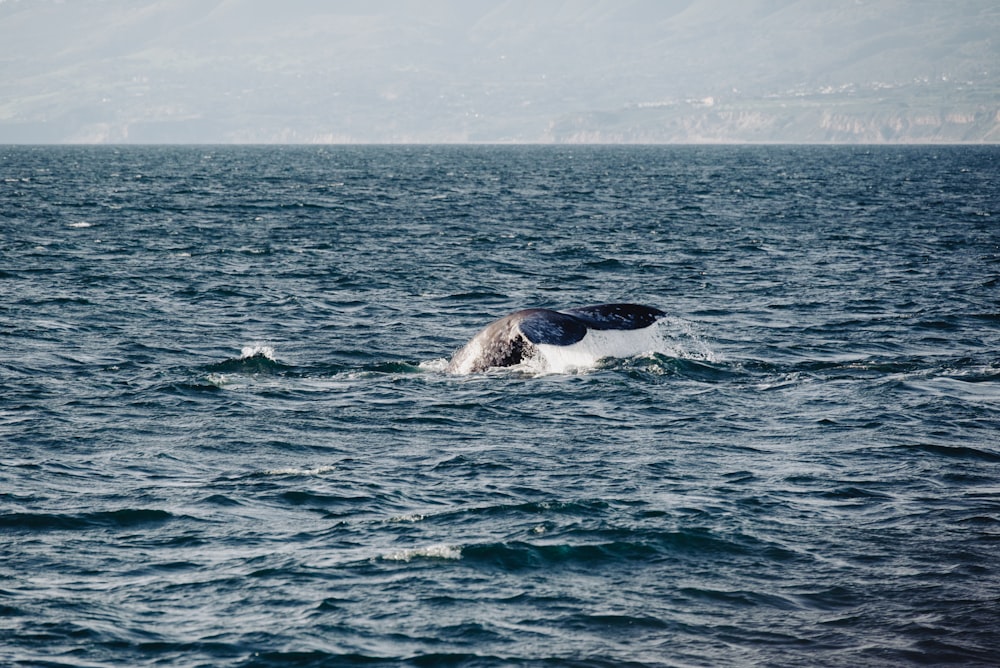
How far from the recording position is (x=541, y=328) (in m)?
20.7

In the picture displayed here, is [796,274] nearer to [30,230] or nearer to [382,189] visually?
[30,230]

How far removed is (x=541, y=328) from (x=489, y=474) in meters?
5.02

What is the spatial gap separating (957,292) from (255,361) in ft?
62.2

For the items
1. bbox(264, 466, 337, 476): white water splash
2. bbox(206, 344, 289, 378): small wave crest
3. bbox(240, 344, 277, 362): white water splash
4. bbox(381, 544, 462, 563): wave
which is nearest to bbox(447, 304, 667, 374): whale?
bbox(206, 344, 289, 378): small wave crest

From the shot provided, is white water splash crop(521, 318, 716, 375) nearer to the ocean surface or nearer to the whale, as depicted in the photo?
the ocean surface

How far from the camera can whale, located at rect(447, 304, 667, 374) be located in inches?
813

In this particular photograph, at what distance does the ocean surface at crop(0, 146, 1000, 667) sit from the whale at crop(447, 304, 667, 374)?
33 cm

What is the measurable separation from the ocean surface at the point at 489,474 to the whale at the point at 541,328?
1.08 feet

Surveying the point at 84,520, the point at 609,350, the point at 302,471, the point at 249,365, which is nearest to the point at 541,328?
the point at 609,350

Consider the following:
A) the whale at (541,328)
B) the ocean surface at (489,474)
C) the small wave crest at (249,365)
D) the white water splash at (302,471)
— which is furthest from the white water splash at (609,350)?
the white water splash at (302,471)

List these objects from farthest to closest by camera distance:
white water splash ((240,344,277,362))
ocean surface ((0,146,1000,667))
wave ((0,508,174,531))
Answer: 1. white water splash ((240,344,277,362))
2. wave ((0,508,174,531))
3. ocean surface ((0,146,1000,667))

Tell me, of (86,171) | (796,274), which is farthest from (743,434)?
(86,171)

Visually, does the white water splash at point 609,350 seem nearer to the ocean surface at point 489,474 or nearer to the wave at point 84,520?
the ocean surface at point 489,474

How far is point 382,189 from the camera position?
88.2m
